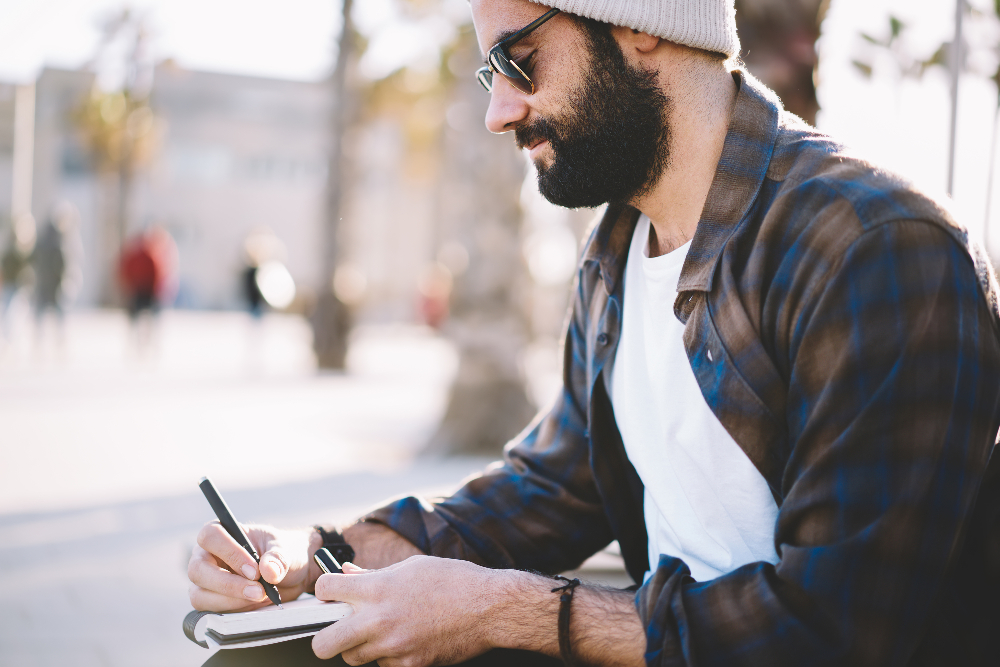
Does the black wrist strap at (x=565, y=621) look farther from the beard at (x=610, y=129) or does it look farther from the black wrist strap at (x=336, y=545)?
the beard at (x=610, y=129)

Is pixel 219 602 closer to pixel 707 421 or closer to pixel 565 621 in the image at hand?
pixel 565 621

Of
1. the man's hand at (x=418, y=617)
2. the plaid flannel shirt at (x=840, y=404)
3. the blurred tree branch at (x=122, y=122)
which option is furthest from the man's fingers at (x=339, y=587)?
the blurred tree branch at (x=122, y=122)

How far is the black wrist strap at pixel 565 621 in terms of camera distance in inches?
61.3

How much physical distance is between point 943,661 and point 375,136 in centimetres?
4856

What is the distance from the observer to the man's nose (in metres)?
2.00

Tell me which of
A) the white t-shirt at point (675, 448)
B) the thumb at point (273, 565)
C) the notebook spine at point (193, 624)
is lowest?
the notebook spine at point (193, 624)

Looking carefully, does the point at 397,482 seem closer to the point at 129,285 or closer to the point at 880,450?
the point at 880,450

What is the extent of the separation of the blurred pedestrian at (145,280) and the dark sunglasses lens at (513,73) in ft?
45.0

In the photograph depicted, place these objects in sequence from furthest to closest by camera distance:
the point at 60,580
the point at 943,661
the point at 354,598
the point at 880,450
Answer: the point at 60,580
the point at 354,598
the point at 943,661
the point at 880,450

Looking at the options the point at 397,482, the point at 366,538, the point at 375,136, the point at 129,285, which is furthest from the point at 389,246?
the point at 366,538

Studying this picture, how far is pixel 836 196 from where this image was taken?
1.49 m

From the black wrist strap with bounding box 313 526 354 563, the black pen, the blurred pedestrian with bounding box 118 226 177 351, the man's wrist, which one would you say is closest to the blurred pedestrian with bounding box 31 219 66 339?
the blurred pedestrian with bounding box 118 226 177 351

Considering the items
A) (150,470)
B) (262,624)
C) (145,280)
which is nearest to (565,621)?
(262,624)

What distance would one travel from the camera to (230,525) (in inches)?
74.0
